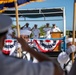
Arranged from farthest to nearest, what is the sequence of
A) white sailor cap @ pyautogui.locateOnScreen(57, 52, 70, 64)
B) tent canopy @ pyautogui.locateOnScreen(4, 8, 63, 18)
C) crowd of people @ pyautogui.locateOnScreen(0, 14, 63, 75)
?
tent canopy @ pyautogui.locateOnScreen(4, 8, 63, 18) → white sailor cap @ pyautogui.locateOnScreen(57, 52, 70, 64) → crowd of people @ pyautogui.locateOnScreen(0, 14, 63, 75)

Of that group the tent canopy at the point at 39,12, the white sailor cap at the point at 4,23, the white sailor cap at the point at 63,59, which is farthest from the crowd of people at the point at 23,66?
the tent canopy at the point at 39,12

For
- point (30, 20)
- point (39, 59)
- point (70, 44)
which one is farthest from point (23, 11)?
point (39, 59)

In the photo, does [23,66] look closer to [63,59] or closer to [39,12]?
[63,59]

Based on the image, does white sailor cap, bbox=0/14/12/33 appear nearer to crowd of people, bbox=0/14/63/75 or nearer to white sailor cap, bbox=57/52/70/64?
crowd of people, bbox=0/14/63/75

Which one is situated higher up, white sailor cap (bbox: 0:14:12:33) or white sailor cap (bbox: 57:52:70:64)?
white sailor cap (bbox: 0:14:12:33)

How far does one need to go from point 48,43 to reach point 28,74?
31.8ft

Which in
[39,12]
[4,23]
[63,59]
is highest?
[39,12]

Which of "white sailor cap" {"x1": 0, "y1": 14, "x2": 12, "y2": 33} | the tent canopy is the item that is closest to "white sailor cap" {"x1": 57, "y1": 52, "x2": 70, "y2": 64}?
"white sailor cap" {"x1": 0, "y1": 14, "x2": 12, "y2": 33}

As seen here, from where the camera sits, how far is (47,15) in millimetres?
20641

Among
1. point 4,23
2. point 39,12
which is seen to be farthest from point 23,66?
point 39,12

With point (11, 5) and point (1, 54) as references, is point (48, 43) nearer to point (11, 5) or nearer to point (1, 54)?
point (11, 5)

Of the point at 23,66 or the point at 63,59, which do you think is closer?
the point at 23,66

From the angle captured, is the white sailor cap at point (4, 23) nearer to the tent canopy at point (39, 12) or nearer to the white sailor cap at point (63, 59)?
the white sailor cap at point (63, 59)

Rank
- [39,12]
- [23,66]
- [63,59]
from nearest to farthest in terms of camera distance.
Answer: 1. [23,66]
2. [63,59]
3. [39,12]
